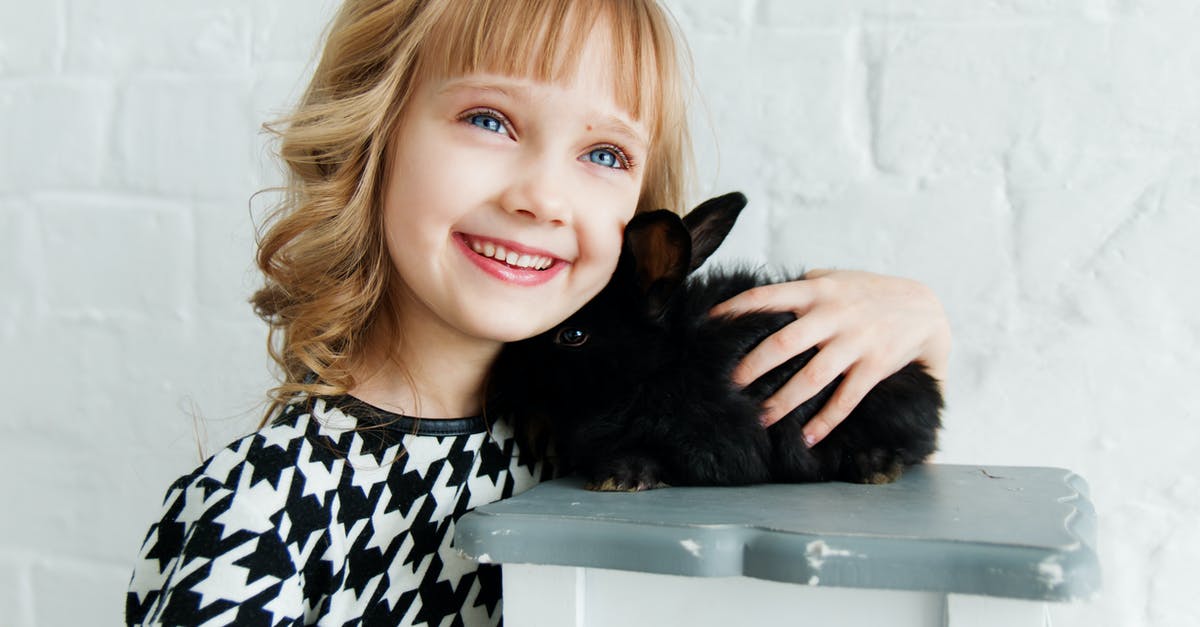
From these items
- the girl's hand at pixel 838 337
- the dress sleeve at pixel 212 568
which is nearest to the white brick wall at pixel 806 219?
the girl's hand at pixel 838 337

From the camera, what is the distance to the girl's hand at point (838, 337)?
0.89m

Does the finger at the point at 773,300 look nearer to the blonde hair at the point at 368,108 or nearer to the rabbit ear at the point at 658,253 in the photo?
the rabbit ear at the point at 658,253

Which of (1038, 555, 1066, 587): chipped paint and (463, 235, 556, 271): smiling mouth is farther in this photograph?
(463, 235, 556, 271): smiling mouth

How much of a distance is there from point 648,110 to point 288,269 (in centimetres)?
39

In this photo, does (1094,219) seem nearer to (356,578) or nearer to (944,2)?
(944,2)

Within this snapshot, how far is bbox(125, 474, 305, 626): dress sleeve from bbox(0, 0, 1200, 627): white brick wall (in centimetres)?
56

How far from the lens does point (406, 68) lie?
0.91 meters

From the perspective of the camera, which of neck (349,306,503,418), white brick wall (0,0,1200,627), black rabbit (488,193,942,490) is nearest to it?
black rabbit (488,193,942,490)

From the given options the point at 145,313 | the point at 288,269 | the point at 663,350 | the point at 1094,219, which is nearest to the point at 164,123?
the point at 145,313

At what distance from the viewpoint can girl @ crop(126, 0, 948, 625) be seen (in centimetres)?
84

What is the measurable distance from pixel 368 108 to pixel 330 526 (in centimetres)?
38

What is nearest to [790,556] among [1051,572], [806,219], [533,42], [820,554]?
[820,554]

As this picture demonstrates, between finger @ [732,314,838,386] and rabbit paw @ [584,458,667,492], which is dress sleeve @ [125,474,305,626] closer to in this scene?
rabbit paw @ [584,458,667,492]

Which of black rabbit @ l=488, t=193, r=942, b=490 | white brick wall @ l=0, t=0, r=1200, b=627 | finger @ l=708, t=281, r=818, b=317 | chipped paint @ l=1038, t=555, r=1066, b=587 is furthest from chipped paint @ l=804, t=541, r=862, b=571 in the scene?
white brick wall @ l=0, t=0, r=1200, b=627
